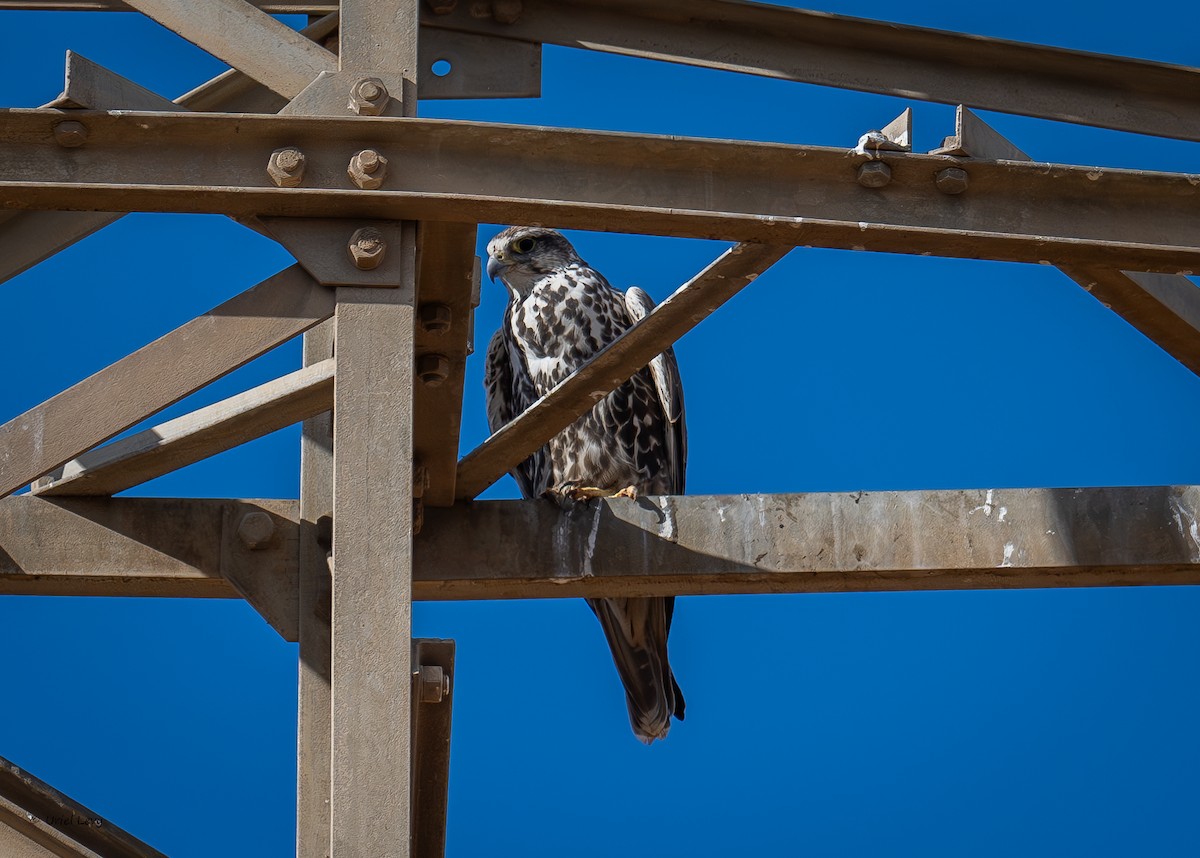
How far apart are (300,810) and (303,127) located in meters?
1.16

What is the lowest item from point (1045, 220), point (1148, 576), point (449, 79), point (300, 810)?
point (300, 810)

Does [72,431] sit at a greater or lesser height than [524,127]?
lesser

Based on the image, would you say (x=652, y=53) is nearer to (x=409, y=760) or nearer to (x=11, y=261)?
(x=11, y=261)

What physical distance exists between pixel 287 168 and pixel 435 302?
42 centimetres

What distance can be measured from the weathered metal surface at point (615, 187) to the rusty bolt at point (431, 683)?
1.07 m

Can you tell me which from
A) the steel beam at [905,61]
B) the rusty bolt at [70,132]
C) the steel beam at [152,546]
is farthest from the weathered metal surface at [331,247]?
the steel beam at [905,61]

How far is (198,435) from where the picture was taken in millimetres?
2867

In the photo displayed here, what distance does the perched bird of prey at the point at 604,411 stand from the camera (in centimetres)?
546

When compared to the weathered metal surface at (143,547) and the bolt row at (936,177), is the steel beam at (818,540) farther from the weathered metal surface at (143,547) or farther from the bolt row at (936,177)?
the bolt row at (936,177)

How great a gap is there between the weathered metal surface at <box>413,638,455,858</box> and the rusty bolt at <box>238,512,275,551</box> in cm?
36

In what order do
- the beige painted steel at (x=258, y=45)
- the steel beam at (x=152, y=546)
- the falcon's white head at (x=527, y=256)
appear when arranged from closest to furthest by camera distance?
the beige painted steel at (x=258, y=45) < the steel beam at (x=152, y=546) < the falcon's white head at (x=527, y=256)

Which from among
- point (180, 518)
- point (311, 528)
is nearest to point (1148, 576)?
point (311, 528)

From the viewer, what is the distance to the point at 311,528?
131 inches

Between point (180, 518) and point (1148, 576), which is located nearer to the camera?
point (180, 518)
